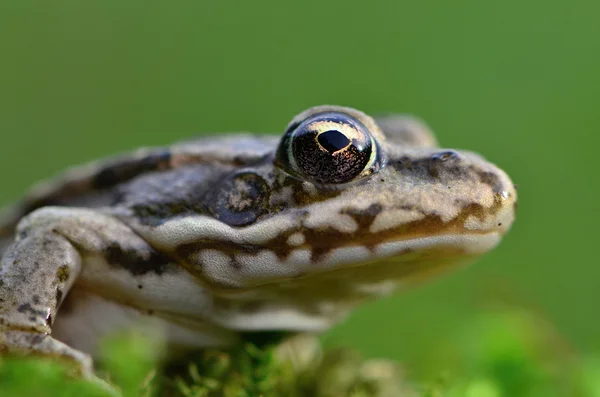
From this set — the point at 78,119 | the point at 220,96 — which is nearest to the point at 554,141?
the point at 220,96

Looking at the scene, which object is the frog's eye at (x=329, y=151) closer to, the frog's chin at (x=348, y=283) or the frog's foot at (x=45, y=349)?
the frog's chin at (x=348, y=283)

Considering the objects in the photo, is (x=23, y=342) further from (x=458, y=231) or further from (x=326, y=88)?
(x=326, y=88)

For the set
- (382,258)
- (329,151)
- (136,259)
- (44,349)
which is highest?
(329,151)

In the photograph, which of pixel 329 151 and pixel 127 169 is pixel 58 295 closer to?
pixel 127 169

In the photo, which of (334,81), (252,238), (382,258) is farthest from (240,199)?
(334,81)

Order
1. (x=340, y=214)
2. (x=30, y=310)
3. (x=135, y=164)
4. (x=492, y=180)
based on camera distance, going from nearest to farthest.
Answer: (x=30, y=310), (x=340, y=214), (x=492, y=180), (x=135, y=164)

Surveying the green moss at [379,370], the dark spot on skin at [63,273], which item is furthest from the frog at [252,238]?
the green moss at [379,370]
